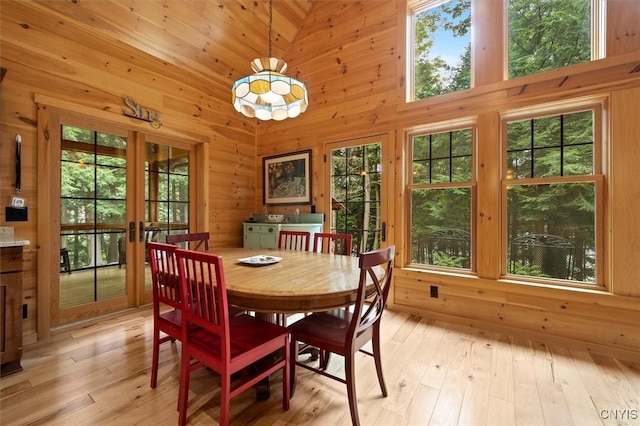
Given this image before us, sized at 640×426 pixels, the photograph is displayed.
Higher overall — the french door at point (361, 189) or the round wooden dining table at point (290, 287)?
the french door at point (361, 189)

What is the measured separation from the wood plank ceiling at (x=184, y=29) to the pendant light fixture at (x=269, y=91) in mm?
1764

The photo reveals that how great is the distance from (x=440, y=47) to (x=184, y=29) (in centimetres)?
298

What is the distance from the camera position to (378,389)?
5.87 feet

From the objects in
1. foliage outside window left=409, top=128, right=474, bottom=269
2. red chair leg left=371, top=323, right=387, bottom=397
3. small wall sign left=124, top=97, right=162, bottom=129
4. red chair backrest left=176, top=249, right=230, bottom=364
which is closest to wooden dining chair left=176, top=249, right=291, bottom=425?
red chair backrest left=176, top=249, right=230, bottom=364

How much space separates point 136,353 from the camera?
2.21 m

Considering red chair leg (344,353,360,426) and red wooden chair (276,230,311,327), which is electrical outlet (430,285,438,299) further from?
red chair leg (344,353,360,426)

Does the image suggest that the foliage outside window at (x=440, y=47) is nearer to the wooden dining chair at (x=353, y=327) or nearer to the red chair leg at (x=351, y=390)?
the wooden dining chair at (x=353, y=327)

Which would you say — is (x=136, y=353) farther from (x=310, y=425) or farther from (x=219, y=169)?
(x=219, y=169)

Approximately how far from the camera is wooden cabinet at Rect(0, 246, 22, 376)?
6.20ft

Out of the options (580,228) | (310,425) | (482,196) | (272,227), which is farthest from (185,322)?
(580,228)

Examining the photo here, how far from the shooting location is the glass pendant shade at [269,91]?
1.94m

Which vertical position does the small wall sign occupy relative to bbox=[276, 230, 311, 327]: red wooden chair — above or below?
above

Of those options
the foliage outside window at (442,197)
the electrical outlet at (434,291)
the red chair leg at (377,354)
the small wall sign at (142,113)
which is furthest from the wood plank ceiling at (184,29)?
the electrical outlet at (434,291)

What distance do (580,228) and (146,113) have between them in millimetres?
4595
